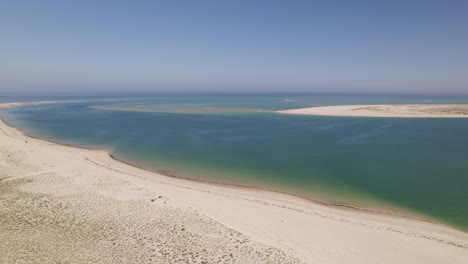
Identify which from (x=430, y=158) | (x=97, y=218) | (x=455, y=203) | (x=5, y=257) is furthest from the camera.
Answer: (x=430, y=158)

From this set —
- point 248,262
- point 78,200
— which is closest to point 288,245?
point 248,262

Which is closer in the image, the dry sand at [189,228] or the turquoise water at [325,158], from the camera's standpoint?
the dry sand at [189,228]

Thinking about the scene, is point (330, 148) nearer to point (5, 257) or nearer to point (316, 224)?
point (316, 224)

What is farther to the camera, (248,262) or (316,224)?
(316,224)

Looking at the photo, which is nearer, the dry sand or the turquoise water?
the dry sand

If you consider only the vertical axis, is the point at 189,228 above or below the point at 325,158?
below

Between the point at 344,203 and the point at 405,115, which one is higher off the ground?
the point at 405,115

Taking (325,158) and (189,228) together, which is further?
(325,158)

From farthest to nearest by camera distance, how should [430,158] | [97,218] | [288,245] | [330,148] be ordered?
[330,148] < [430,158] < [97,218] < [288,245]
